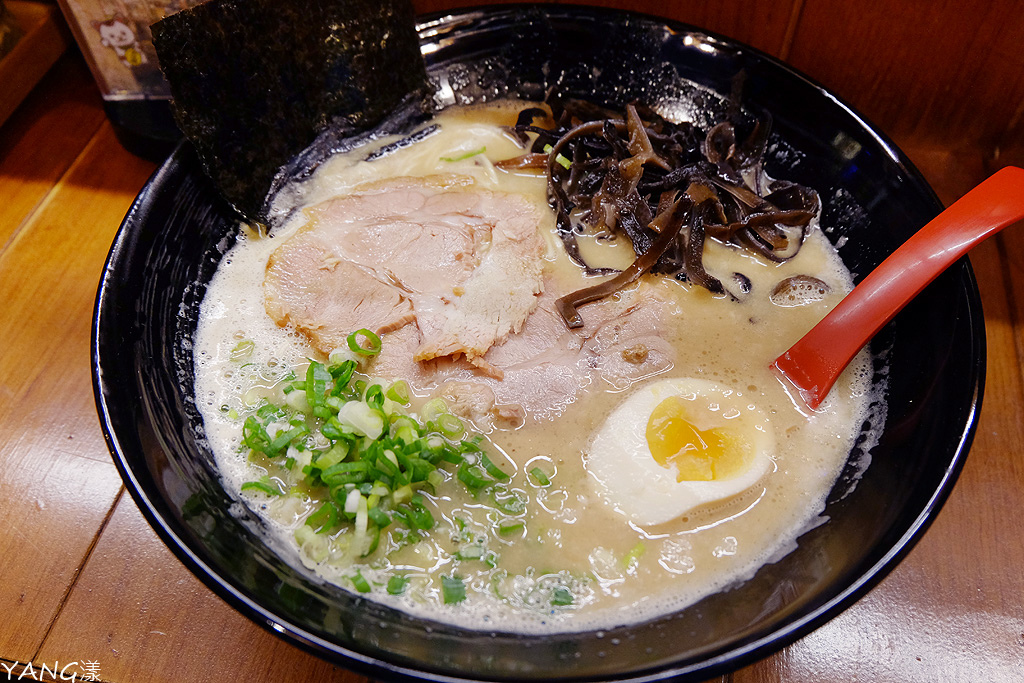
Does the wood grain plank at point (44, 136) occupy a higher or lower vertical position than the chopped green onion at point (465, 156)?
higher

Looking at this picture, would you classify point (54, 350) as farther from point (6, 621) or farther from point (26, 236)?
point (6, 621)

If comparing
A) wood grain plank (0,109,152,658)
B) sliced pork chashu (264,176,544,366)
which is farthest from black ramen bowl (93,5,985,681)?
wood grain plank (0,109,152,658)

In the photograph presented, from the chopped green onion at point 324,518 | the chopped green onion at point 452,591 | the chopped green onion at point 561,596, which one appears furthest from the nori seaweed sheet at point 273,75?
the chopped green onion at point 561,596

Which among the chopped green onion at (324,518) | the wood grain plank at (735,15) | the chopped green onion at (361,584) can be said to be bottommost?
the chopped green onion at (361,584)

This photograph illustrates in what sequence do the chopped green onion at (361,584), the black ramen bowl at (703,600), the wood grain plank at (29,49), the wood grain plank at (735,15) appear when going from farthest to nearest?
the wood grain plank at (29,49) < the wood grain plank at (735,15) < the chopped green onion at (361,584) < the black ramen bowl at (703,600)

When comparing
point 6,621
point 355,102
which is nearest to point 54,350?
point 6,621

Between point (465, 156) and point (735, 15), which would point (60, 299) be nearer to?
point (465, 156)

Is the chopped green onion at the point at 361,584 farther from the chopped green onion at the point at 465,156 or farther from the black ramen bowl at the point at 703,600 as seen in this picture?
the chopped green onion at the point at 465,156
